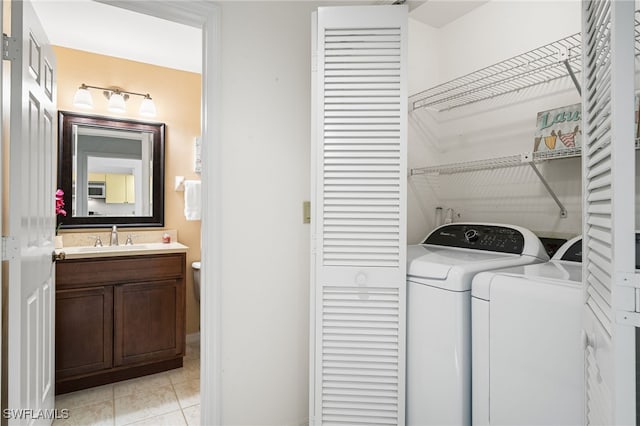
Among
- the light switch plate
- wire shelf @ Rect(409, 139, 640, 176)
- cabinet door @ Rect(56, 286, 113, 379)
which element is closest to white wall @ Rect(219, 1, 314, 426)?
the light switch plate

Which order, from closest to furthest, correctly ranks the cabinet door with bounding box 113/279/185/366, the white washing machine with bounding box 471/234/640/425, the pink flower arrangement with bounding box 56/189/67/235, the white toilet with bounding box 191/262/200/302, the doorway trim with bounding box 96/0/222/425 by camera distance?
the white washing machine with bounding box 471/234/640/425 → the doorway trim with bounding box 96/0/222/425 → the cabinet door with bounding box 113/279/185/366 → the pink flower arrangement with bounding box 56/189/67/235 → the white toilet with bounding box 191/262/200/302

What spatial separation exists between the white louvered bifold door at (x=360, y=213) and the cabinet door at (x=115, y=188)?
7.38 ft

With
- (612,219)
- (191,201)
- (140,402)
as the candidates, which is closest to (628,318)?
(612,219)

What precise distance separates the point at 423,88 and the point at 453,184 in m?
0.67

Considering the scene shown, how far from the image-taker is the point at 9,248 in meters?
1.24

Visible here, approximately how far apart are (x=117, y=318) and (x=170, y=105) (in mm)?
1905

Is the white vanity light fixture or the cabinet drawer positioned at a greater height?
the white vanity light fixture

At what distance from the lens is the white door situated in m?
1.26

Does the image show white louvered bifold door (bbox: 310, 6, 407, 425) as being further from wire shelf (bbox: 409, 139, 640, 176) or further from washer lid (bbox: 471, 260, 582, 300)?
wire shelf (bbox: 409, 139, 640, 176)

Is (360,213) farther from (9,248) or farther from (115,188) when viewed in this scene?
(115,188)

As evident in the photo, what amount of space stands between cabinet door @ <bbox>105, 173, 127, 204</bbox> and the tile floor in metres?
1.47

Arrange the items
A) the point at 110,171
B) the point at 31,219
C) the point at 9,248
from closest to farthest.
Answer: the point at 9,248 → the point at 31,219 → the point at 110,171

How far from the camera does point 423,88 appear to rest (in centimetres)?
231

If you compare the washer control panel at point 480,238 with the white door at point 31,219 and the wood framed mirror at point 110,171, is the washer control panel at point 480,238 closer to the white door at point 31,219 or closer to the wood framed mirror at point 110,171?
the white door at point 31,219
